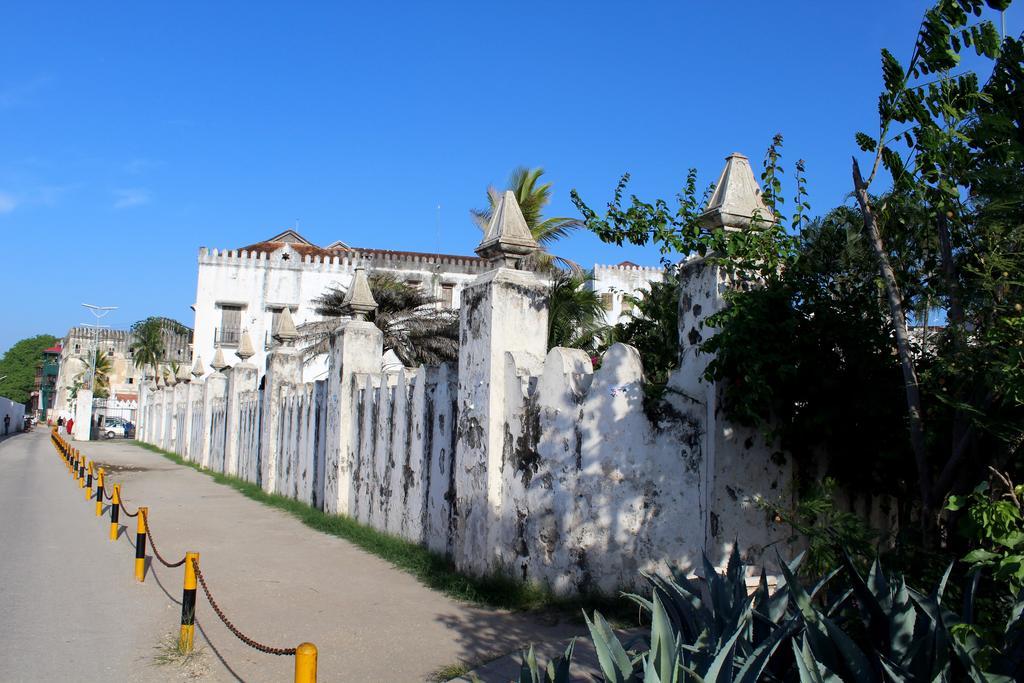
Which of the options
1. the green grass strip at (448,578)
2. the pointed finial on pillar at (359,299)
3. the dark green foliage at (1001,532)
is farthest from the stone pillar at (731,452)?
Result: the pointed finial on pillar at (359,299)

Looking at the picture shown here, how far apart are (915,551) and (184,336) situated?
2705 inches

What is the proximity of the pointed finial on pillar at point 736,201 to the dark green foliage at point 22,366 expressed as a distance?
11796 centimetres

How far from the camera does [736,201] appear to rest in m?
6.79

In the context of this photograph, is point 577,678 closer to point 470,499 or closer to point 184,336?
point 470,499

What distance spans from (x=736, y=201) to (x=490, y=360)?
266cm

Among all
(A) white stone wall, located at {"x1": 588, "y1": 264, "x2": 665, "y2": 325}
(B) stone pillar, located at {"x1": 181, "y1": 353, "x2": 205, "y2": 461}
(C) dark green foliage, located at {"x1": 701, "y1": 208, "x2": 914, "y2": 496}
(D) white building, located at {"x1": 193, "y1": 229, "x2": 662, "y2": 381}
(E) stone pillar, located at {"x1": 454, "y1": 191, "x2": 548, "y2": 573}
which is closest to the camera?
(C) dark green foliage, located at {"x1": 701, "y1": 208, "x2": 914, "y2": 496}

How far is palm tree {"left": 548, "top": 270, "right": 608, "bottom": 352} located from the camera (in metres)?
21.4

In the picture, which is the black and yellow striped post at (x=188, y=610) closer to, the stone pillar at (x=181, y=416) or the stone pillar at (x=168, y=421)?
the stone pillar at (x=181, y=416)

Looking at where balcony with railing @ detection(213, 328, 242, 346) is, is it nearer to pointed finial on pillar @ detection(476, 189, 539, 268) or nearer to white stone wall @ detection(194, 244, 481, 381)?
white stone wall @ detection(194, 244, 481, 381)

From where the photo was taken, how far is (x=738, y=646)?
3693mm

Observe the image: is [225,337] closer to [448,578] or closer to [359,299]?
[359,299]

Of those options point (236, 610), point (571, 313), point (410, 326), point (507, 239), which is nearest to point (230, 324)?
point (410, 326)

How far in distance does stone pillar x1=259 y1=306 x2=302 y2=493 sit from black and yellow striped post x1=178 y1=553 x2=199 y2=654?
36.0 ft

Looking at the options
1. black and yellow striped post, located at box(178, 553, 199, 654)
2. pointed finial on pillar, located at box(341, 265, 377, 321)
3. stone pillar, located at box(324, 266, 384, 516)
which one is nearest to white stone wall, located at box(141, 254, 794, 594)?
stone pillar, located at box(324, 266, 384, 516)
